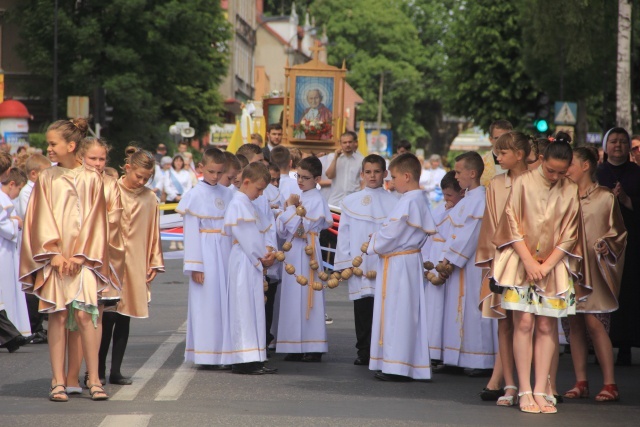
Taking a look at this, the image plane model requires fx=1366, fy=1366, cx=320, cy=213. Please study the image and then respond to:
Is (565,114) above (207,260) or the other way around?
above

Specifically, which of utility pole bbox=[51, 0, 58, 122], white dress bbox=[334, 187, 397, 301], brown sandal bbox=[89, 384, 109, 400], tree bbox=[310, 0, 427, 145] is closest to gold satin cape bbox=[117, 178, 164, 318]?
brown sandal bbox=[89, 384, 109, 400]

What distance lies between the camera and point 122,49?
48844 mm

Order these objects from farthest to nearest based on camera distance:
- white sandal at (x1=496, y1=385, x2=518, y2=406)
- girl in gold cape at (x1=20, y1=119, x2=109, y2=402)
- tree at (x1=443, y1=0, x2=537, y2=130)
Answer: tree at (x1=443, y1=0, x2=537, y2=130), white sandal at (x1=496, y1=385, x2=518, y2=406), girl in gold cape at (x1=20, y1=119, x2=109, y2=402)

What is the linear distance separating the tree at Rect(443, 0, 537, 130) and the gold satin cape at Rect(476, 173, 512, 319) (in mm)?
50100

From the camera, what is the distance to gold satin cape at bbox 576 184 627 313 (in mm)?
10008

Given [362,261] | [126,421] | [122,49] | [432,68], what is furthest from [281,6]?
[126,421]

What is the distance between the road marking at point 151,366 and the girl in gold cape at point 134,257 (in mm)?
214

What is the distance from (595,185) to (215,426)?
378 cm

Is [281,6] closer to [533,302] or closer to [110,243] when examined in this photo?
[110,243]

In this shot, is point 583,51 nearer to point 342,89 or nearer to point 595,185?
point 342,89

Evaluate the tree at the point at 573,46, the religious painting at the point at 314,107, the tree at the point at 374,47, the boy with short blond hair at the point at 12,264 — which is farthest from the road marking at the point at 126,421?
the tree at the point at 374,47

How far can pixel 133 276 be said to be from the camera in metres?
10.2

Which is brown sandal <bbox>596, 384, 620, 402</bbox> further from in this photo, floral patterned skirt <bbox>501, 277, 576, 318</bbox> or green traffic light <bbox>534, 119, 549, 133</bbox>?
green traffic light <bbox>534, 119, 549, 133</bbox>

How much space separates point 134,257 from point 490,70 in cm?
5247
